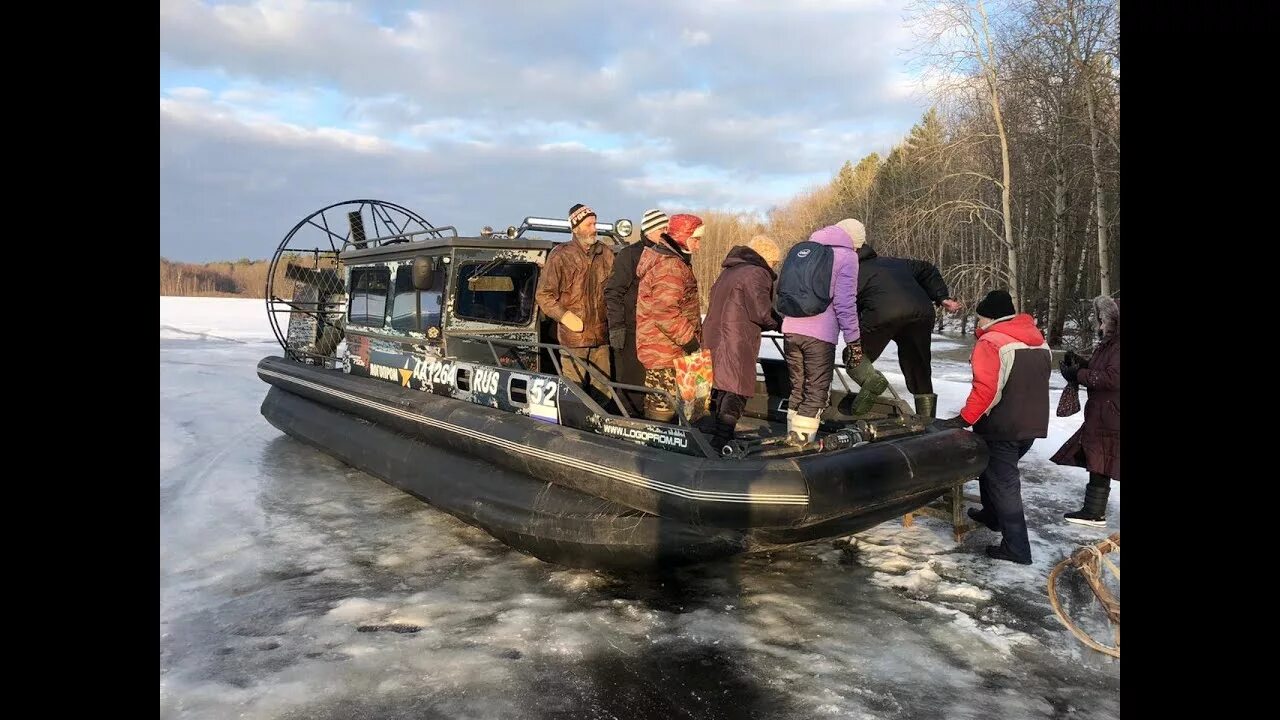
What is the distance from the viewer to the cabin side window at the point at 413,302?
591cm

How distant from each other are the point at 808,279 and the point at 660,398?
127 cm

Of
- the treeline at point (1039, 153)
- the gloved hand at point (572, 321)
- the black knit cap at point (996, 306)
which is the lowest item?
the gloved hand at point (572, 321)

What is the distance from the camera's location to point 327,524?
5.22 meters

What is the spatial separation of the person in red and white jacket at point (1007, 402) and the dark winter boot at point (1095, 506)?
0.83 metres

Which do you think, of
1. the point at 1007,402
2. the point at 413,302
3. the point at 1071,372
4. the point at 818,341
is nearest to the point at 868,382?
the point at 1007,402

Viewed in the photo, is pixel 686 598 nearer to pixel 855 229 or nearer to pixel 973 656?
pixel 973 656

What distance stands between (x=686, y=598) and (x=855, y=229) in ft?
8.40

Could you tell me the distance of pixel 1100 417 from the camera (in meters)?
4.90

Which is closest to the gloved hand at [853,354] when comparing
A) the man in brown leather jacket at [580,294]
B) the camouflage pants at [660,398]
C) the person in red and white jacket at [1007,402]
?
the person in red and white jacket at [1007,402]

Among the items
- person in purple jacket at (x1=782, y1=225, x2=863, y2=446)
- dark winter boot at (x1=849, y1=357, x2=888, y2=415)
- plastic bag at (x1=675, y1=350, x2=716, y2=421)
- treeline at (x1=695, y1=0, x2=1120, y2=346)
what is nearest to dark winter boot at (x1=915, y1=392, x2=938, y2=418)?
dark winter boot at (x1=849, y1=357, x2=888, y2=415)

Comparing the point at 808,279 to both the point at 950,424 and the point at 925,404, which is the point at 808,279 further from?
the point at 925,404

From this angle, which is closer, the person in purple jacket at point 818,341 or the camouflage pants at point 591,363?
the person in purple jacket at point 818,341

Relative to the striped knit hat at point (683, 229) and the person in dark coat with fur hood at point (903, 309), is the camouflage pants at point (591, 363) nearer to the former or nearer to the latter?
the striped knit hat at point (683, 229)
